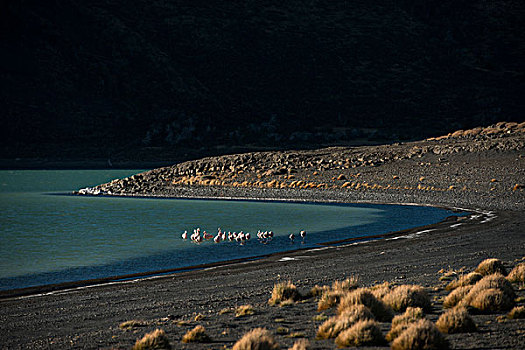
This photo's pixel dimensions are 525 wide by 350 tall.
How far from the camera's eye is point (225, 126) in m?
146

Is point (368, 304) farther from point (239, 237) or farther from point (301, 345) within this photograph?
point (239, 237)

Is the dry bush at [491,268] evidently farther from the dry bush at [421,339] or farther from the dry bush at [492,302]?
the dry bush at [421,339]

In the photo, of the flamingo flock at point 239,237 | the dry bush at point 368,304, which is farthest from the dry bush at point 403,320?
the flamingo flock at point 239,237

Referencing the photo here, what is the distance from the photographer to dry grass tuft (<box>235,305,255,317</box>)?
1234cm

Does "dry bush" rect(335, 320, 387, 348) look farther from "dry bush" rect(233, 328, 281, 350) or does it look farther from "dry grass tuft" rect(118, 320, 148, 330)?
"dry grass tuft" rect(118, 320, 148, 330)

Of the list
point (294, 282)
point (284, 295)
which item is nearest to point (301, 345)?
point (284, 295)

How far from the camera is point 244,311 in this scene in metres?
12.5

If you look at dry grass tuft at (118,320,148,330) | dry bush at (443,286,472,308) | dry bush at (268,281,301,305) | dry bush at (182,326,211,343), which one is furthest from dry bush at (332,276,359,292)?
dry grass tuft at (118,320,148,330)

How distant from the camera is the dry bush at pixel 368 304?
36.3ft

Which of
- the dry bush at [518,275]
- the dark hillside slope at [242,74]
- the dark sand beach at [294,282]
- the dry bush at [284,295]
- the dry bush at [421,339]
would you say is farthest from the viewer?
the dark hillside slope at [242,74]

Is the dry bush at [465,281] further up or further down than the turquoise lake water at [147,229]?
further up

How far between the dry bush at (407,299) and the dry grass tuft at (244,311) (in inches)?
107

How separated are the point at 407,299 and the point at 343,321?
2.15m

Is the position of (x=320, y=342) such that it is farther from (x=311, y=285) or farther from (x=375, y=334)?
(x=311, y=285)
